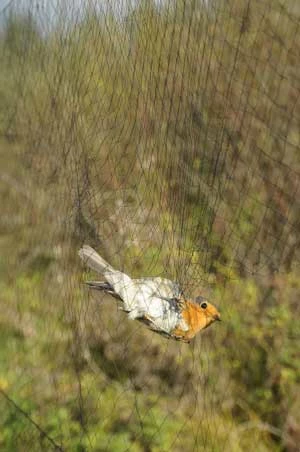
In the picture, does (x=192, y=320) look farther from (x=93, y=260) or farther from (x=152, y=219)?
(x=93, y=260)

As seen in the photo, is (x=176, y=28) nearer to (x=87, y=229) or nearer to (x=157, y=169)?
(x=157, y=169)

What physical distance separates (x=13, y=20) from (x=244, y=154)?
1.34 metres

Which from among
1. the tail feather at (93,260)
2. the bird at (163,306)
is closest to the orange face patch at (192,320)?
the bird at (163,306)

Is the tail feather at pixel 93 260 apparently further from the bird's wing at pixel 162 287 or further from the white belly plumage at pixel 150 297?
the bird's wing at pixel 162 287

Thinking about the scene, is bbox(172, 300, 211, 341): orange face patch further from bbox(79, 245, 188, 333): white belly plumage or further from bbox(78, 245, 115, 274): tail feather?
bbox(78, 245, 115, 274): tail feather

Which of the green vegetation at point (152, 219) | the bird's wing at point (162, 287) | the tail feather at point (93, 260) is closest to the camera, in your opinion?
the green vegetation at point (152, 219)

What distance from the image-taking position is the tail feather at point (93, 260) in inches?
A: 71.0

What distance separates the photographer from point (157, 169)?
5.11 feet

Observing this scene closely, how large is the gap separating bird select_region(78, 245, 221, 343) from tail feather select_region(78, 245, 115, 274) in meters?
0.02

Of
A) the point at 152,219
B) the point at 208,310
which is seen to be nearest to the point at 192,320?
the point at 208,310

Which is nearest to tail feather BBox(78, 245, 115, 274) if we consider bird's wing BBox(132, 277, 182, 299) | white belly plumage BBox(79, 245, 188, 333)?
white belly plumage BBox(79, 245, 188, 333)

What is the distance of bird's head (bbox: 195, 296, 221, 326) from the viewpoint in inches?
62.5

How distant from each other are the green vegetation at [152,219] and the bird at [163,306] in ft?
0.11

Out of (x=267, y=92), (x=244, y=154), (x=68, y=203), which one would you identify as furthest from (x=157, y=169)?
(x=68, y=203)
